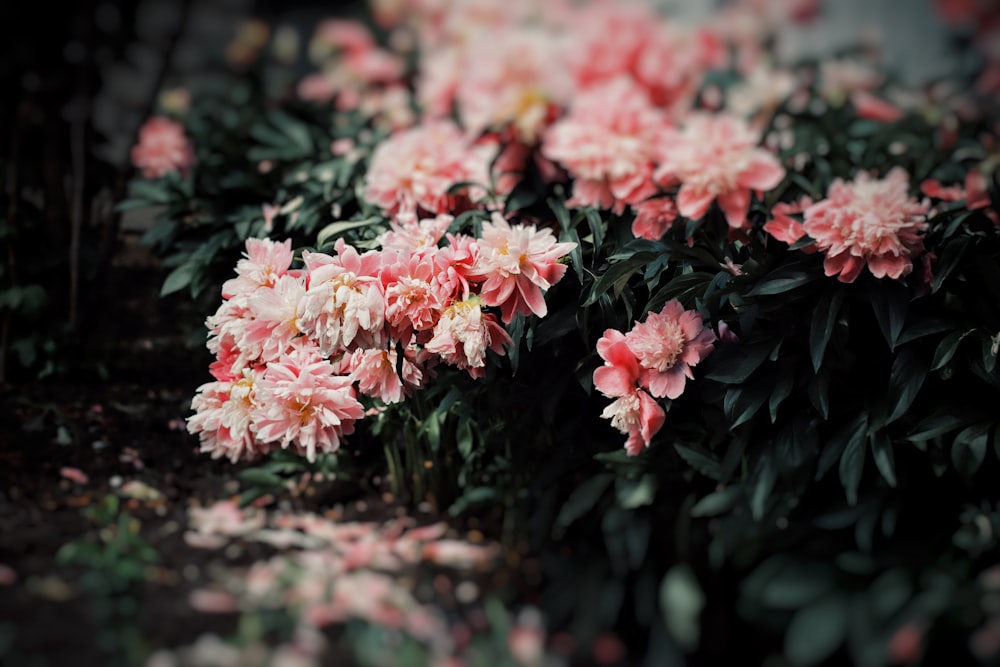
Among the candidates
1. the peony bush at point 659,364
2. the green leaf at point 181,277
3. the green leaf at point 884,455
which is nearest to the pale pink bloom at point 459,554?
the peony bush at point 659,364

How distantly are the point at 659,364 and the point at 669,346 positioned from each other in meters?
0.02

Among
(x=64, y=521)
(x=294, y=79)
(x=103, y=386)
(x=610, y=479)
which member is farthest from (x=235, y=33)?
(x=610, y=479)

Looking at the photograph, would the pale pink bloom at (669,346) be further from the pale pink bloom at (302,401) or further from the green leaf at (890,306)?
the pale pink bloom at (302,401)

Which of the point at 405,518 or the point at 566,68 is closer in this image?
the point at 405,518

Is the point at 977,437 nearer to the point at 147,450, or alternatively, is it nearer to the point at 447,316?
the point at 447,316

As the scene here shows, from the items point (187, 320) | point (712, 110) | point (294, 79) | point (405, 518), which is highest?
point (294, 79)

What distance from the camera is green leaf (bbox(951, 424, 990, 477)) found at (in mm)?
721

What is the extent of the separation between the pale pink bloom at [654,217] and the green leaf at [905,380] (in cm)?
30

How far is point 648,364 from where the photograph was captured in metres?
0.77

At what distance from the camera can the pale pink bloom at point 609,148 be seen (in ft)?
3.35

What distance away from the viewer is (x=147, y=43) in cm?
122

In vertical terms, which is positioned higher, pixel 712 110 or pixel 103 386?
pixel 712 110

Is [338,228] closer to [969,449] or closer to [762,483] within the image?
[762,483]

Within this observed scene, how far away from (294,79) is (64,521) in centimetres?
104
